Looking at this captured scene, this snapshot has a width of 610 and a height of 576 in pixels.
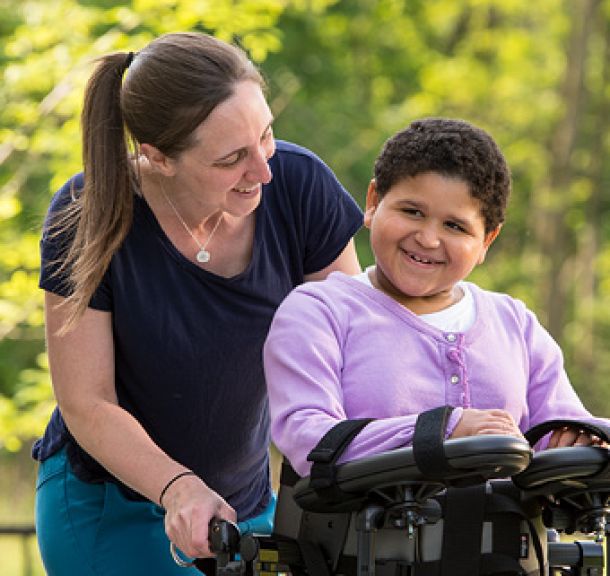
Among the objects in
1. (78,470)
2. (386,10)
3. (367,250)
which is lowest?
(367,250)

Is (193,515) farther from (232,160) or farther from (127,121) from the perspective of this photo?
(127,121)

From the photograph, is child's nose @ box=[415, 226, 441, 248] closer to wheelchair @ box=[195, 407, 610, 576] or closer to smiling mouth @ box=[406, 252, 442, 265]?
smiling mouth @ box=[406, 252, 442, 265]

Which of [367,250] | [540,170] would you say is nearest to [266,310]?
[367,250]

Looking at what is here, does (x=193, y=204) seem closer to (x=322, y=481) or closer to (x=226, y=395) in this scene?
(x=226, y=395)

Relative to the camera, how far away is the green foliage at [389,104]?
6.76 metres

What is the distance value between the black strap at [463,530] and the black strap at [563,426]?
0.21 m

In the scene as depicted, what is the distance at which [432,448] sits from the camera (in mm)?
1929

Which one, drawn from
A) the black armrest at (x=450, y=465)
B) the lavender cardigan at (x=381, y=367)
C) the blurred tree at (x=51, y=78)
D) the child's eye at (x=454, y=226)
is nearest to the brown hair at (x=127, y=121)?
the lavender cardigan at (x=381, y=367)

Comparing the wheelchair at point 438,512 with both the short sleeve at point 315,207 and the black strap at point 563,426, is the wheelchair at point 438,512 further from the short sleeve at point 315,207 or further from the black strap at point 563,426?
the short sleeve at point 315,207

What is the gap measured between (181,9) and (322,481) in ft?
15.4

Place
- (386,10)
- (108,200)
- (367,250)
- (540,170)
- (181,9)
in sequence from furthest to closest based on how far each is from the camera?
(540,170), (367,250), (386,10), (181,9), (108,200)

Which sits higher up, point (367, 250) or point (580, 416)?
point (580, 416)

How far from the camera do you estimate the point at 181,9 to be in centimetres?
641

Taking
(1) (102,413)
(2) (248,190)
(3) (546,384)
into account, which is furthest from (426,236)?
(1) (102,413)
